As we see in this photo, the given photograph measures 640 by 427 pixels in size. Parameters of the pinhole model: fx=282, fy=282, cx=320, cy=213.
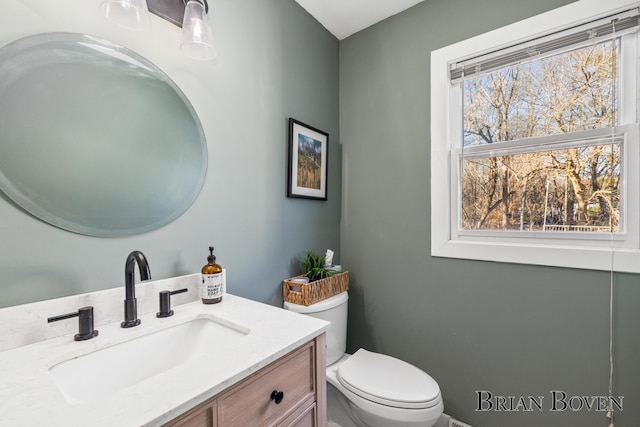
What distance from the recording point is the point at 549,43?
132cm

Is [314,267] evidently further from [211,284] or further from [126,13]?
[126,13]

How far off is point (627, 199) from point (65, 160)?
6.77 ft

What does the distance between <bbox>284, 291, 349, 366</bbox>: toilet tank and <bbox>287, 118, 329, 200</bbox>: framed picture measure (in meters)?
0.59

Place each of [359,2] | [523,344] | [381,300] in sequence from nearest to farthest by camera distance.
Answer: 1. [523,344]
2. [359,2]
3. [381,300]

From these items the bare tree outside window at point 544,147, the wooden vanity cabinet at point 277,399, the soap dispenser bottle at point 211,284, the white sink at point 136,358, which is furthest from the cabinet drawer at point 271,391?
the bare tree outside window at point 544,147

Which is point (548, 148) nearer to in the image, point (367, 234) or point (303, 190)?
point (367, 234)

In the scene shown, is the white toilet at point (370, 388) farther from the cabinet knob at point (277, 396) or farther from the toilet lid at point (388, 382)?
the cabinet knob at point (277, 396)

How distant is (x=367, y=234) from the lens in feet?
6.05

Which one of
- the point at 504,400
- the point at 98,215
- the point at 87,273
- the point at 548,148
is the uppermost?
the point at 548,148

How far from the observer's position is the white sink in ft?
2.25

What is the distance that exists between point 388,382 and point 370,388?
96 millimetres

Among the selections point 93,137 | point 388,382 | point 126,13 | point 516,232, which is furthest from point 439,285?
point 126,13

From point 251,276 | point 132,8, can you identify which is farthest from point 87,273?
point 132,8

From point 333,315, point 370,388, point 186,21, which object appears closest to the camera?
point 186,21
